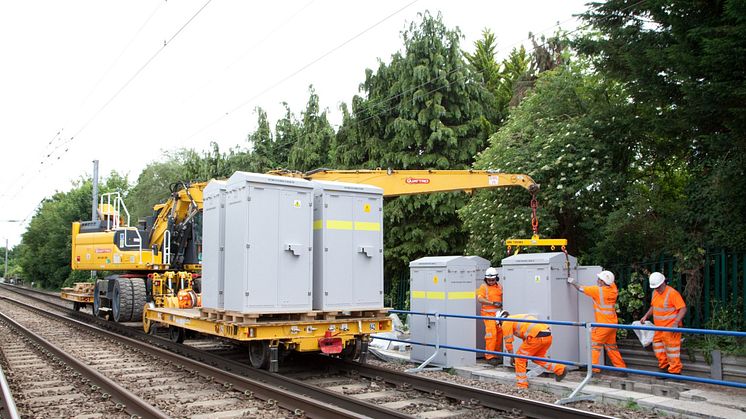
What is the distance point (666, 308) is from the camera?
30.0ft

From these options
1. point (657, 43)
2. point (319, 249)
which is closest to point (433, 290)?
point (319, 249)

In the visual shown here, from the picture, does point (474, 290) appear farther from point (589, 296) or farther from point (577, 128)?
point (577, 128)

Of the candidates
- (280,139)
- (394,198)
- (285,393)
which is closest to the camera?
Answer: (285,393)

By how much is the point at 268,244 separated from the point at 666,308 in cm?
610

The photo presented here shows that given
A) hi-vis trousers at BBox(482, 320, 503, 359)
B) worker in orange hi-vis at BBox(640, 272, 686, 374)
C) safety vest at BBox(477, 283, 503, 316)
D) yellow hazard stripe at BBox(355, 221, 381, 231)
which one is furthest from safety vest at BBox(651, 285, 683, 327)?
yellow hazard stripe at BBox(355, 221, 381, 231)

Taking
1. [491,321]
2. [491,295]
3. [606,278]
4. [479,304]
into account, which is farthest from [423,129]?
[606,278]

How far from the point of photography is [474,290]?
11477 millimetres

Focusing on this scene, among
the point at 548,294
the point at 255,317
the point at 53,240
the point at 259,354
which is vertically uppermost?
the point at 53,240

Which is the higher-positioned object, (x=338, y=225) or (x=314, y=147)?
(x=314, y=147)

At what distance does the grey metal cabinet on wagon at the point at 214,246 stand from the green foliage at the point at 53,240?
4104cm

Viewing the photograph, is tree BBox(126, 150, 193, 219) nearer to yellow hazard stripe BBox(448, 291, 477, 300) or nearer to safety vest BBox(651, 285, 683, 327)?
yellow hazard stripe BBox(448, 291, 477, 300)

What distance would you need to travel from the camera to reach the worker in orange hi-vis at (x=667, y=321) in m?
8.98

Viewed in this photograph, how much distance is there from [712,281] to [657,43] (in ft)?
13.5

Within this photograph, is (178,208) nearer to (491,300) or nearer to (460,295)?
(460,295)
